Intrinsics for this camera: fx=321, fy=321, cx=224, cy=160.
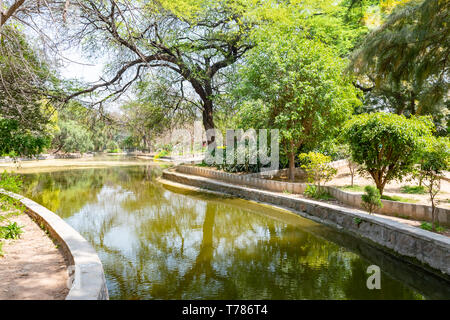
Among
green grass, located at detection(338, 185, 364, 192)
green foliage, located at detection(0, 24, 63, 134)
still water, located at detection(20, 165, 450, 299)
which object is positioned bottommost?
still water, located at detection(20, 165, 450, 299)

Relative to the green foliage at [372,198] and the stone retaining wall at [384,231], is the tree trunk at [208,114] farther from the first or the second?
the green foliage at [372,198]

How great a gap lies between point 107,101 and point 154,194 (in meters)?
5.01

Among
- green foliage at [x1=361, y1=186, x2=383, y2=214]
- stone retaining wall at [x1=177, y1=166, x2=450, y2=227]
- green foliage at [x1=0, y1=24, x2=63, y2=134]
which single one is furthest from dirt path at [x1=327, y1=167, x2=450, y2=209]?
green foliage at [x1=0, y1=24, x2=63, y2=134]

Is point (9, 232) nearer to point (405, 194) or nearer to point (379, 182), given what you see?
point (379, 182)

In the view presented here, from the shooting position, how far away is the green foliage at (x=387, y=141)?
28.5 ft

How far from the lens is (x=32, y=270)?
471 cm

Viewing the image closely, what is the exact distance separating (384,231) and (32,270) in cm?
655

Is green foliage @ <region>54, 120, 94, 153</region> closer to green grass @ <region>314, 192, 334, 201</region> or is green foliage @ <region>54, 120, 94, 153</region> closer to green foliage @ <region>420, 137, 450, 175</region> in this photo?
green grass @ <region>314, 192, 334, 201</region>

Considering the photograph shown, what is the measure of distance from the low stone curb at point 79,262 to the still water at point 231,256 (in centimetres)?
65

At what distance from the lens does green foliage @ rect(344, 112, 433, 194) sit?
8695 millimetres

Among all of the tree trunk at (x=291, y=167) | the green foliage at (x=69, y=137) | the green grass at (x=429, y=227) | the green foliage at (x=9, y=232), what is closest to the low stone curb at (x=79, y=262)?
the green foliage at (x=9, y=232)

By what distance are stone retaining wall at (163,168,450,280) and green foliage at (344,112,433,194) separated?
190 centimetres
